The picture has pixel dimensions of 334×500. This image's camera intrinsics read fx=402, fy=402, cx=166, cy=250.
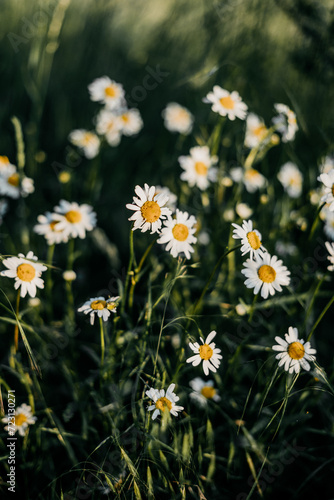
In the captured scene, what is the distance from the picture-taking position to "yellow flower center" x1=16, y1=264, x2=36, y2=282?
109 centimetres

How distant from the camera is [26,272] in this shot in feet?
3.61

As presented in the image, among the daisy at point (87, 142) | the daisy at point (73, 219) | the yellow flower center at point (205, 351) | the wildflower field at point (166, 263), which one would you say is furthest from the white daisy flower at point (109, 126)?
the yellow flower center at point (205, 351)

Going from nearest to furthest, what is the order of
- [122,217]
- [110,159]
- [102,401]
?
[102,401] < [122,217] < [110,159]

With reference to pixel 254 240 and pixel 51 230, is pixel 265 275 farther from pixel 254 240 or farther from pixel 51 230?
pixel 51 230

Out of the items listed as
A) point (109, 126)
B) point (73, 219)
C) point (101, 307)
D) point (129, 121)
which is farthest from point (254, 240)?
point (129, 121)

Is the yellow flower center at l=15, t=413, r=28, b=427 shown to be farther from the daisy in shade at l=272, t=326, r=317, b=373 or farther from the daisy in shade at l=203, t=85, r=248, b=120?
the daisy in shade at l=203, t=85, r=248, b=120

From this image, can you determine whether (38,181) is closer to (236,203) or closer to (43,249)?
(43,249)

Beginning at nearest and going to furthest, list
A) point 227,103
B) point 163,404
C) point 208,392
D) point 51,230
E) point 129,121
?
point 163,404
point 208,392
point 51,230
point 227,103
point 129,121

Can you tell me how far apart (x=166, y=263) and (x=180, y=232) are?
0.43 metres

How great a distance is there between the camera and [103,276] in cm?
177

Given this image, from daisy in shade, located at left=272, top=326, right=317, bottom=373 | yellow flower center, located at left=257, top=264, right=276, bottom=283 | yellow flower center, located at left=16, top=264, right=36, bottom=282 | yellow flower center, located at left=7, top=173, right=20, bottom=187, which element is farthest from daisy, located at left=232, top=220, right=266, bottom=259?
yellow flower center, located at left=7, top=173, right=20, bottom=187

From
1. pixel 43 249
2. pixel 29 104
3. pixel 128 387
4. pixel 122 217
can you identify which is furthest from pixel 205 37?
pixel 128 387

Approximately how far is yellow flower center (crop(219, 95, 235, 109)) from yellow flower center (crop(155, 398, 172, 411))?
1037 millimetres

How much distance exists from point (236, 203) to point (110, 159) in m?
0.91
